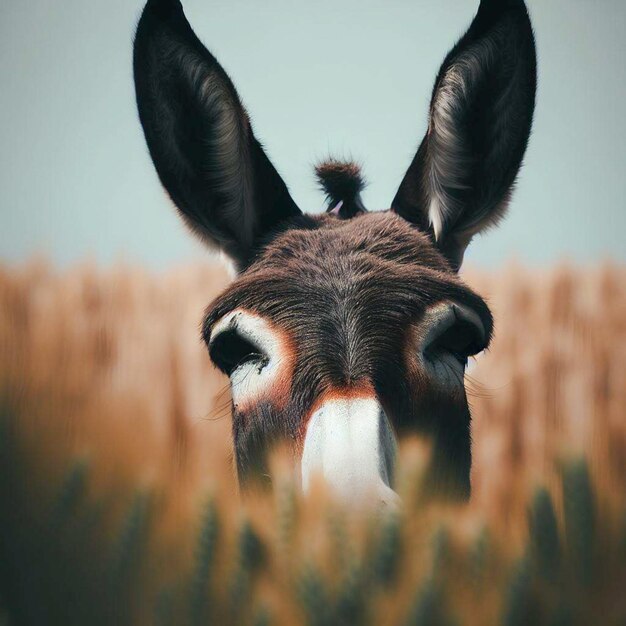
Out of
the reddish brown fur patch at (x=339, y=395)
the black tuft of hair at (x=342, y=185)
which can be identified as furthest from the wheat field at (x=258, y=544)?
the black tuft of hair at (x=342, y=185)

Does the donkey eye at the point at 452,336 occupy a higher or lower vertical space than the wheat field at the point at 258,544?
higher

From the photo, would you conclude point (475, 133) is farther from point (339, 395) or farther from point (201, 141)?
point (339, 395)

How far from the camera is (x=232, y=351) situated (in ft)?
11.2

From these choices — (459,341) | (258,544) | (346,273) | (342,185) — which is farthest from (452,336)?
(258,544)

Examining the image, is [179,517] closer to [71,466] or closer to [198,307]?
[71,466]

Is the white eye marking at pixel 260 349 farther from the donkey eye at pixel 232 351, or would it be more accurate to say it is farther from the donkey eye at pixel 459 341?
the donkey eye at pixel 459 341

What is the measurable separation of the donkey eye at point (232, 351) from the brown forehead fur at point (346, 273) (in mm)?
128

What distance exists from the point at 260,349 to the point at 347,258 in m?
0.66

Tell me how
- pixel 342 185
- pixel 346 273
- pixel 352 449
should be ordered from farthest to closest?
1. pixel 342 185
2. pixel 346 273
3. pixel 352 449

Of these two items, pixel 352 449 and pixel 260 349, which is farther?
pixel 260 349

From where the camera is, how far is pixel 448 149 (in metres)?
3.97

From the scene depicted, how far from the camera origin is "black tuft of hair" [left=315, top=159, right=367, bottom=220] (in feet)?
16.5

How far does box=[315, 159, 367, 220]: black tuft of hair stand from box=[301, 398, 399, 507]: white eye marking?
266 centimetres

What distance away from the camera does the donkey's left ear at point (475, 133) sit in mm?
3803
